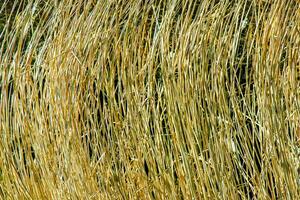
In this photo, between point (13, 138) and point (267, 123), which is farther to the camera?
point (13, 138)

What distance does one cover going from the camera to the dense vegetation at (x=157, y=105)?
82.4 inches

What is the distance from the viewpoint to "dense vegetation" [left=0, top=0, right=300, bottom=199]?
2.09 metres

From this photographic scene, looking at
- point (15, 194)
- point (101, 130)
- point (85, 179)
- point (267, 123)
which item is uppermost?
point (267, 123)

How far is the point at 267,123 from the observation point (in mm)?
2055

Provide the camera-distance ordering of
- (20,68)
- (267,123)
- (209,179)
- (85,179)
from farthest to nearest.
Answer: (20,68)
(85,179)
(209,179)
(267,123)

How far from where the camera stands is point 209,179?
2225 millimetres

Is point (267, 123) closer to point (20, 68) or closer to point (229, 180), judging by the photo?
point (229, 180)

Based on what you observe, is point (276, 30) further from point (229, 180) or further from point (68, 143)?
point (68, 143)

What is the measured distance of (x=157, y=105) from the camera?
2283mm

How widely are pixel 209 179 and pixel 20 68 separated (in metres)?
0.92

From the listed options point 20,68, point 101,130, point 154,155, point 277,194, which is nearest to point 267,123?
point 277,194

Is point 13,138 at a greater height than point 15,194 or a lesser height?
greater

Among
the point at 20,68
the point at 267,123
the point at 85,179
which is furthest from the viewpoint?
the point at 20,68

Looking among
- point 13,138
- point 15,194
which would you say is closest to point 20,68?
point 13,138
